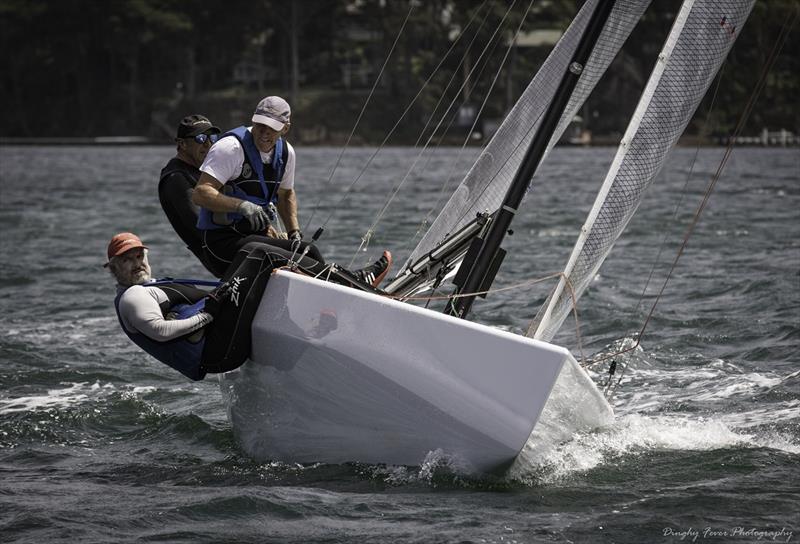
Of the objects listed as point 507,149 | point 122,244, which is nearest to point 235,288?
point 122,244

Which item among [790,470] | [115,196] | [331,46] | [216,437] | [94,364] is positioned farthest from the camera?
[331,46]

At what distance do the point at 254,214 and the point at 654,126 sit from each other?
1.83 m

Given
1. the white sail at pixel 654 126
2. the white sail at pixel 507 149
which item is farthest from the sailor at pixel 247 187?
the white sail at pixel 654 126

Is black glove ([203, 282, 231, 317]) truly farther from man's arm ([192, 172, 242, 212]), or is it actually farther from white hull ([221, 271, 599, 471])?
man's arm ([192, 172, 242, 212])

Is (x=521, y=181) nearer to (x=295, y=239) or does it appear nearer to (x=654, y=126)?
(x=654, y=126)

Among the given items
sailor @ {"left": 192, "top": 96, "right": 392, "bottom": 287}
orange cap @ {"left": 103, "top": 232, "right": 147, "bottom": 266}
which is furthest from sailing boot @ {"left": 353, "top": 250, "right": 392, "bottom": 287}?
orange cap @ {"left": 103, "top": 232, "right": 147, "bottom": 266}

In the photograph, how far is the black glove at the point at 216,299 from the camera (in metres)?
5.77

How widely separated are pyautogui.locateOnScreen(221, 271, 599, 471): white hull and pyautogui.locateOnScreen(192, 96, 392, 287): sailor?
1.03 ft

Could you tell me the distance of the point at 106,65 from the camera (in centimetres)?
8519

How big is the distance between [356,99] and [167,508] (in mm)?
73248

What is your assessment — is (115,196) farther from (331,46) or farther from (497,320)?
(331,46)

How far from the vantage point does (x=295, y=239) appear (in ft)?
20.6

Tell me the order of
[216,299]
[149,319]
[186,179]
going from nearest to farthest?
[149,319], [216,299], [186,179]

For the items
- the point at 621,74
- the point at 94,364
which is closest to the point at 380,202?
the point at 94,364
